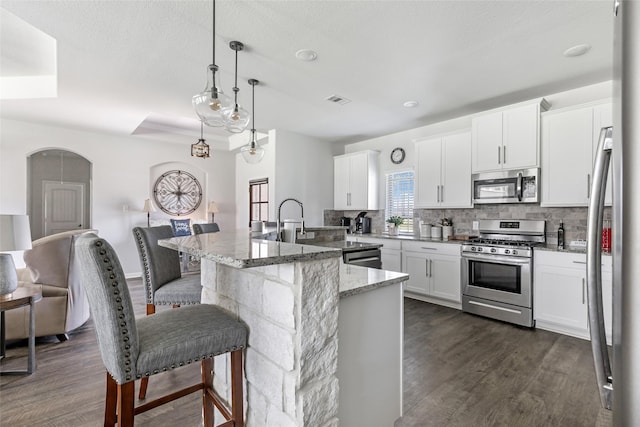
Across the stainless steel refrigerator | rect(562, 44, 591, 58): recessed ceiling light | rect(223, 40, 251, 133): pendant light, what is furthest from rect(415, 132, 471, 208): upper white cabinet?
the stainless steel refrigerator

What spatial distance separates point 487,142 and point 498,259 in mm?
1493

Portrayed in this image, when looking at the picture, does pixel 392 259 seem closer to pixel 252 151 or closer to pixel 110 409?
pixel 252 151

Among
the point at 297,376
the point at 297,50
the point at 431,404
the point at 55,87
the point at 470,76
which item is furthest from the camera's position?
the point at 55,87

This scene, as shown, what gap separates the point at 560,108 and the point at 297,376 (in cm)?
412

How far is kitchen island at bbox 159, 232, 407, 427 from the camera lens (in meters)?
1.06

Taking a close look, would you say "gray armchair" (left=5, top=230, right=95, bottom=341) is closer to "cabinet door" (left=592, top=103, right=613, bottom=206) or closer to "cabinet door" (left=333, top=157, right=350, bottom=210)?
"cabinet door" (left=333, top=157, right=350, bottom=210)

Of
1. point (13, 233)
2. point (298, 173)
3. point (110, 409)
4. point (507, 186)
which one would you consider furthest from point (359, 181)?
point (110, 409)

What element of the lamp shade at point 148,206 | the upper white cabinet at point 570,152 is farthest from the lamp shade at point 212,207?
the upper white cabinet at point 570,152

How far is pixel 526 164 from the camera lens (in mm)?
3586

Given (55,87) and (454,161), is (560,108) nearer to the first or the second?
(454,161)

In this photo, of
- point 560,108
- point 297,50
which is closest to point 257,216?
point 297,50

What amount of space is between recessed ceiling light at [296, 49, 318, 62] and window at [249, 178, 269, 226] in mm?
3558

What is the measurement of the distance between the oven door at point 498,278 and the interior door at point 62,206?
6951 mm

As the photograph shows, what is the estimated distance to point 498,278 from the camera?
3574mm
